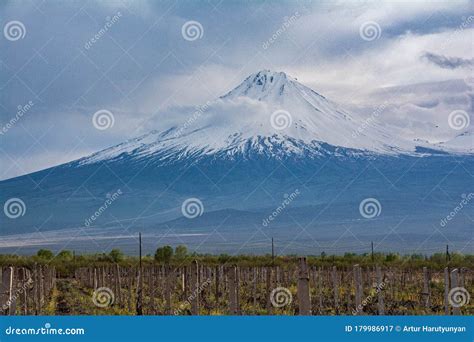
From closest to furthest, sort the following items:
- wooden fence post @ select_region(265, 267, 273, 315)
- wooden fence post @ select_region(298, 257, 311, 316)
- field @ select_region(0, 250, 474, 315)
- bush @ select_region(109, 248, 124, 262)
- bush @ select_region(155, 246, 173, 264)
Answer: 1. wooden fence post @ select_region(298, 257, 311, 316)
2. field @ select_region(0, 250, 474, 315)
3. wooden fence post @ select_region(265, 267, 273, 315)
4. bush @ select_region(109, 248, 124, 262)
5. bush @ select_region(155, 246, 173, 264)

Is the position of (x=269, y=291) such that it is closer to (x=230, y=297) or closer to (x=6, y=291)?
(x=230, y=297)

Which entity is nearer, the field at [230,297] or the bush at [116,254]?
the field at [230,297]

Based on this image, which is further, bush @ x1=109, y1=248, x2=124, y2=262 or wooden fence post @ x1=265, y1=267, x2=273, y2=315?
bush @ x1=109, y1=248, x2=124, y2=262

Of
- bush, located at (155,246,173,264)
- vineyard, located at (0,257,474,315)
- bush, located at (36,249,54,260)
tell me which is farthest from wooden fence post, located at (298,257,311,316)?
bush, located at (36,249,54,260)

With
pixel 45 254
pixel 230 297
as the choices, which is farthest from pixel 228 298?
pixel 45 254

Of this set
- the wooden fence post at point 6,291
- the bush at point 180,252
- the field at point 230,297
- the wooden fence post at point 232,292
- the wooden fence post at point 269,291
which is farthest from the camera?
the bush at point 180,252

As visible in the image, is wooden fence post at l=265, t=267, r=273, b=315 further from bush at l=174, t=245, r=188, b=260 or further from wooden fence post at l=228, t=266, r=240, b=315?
bush at l=174, t=245, r=188, b=260

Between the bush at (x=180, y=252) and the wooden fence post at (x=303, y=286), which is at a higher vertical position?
the bush at (x=180, y=252)

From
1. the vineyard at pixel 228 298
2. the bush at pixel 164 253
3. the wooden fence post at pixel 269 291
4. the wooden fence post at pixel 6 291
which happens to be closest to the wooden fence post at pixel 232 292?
the vineyard at pixel 228 298

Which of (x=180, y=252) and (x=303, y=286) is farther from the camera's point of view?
(x=180, y=252)

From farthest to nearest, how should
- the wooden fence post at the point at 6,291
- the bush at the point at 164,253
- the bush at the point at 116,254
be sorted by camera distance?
the bush at the point at 164,253 < the bush at the point at 116,254 < the wooden fence post at the point at 6,291

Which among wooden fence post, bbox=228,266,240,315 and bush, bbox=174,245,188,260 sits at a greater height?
bush, bbox=174,245,188,260

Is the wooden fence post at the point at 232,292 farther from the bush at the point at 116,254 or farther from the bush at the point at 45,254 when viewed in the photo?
the bush at the point at 45,254

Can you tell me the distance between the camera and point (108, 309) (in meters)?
19.8
